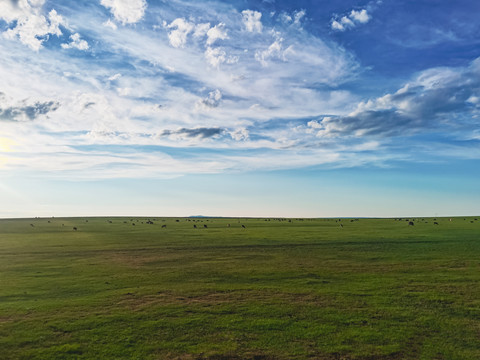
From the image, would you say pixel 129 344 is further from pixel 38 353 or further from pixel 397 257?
pixel 397 257

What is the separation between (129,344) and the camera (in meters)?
15.8

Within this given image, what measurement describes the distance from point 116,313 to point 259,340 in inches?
364

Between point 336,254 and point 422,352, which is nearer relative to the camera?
point 422,352

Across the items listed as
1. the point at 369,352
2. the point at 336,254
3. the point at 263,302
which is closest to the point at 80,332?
the point at 263,302

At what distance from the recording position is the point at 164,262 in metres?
37.9

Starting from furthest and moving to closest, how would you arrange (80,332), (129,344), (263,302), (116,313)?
(263,302) < (116,313) < (80,332) < (129,344)

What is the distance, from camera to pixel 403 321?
1814cm

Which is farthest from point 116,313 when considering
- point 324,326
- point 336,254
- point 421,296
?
point 336,254

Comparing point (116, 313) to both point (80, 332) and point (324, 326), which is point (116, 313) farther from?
point (324, 326)

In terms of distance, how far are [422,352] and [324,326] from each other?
4589mm

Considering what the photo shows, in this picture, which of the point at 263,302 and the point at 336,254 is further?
the point at 336,254

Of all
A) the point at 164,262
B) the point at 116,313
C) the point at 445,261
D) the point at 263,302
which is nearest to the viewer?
the point at 116,313

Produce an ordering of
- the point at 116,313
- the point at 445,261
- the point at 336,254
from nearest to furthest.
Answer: the point at 116,313, the point at 445,261, the point at 336,254

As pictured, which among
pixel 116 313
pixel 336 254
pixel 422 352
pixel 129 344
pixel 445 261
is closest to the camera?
pixel 422 352
